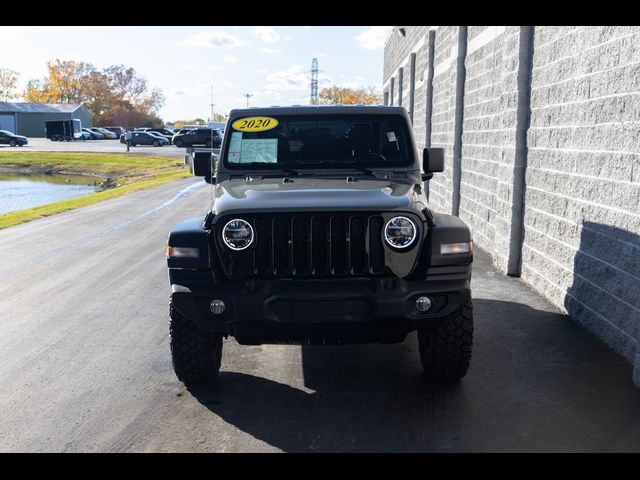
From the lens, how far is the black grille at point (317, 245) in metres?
4.82

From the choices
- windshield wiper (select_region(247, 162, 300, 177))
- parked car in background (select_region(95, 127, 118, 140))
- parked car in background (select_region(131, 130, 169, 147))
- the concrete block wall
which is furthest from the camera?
parked car in background (select_region(95, 127, 118, 140))

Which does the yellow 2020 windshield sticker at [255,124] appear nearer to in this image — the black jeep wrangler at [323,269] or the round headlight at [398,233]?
the black jeep wrangler at [323,269]

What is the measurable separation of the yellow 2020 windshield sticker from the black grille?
1.82 meters

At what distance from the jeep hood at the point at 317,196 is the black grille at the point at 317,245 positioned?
0.07 metres

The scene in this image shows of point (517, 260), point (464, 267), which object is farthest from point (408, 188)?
point (517, 260)

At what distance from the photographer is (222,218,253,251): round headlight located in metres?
4.84

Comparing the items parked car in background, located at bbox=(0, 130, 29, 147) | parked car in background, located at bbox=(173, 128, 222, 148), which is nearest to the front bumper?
parked car in background, located at bbox=(173, 128, 222, 148)

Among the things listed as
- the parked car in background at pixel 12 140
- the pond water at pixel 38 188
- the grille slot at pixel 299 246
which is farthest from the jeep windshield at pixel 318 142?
the parked car in background at pixel 12 140

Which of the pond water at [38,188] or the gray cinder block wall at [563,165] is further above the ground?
the gray cinder block wall at [563,165]

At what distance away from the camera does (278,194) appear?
5164 millimetres

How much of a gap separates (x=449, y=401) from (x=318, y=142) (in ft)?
8.40

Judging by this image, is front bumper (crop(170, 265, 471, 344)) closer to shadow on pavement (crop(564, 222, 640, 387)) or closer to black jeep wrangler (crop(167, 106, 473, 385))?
black jeep wrangler (crop(167, 106, 473, 385))
